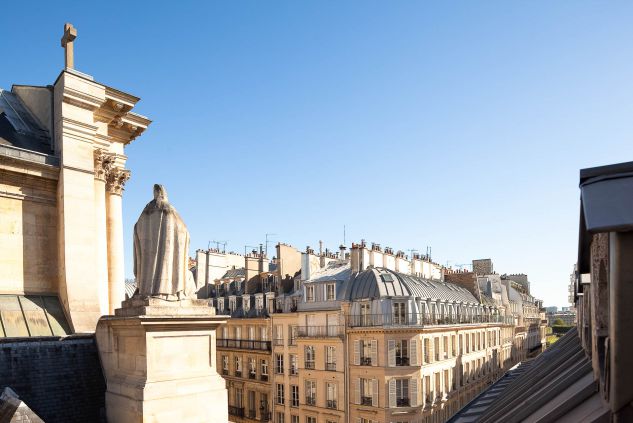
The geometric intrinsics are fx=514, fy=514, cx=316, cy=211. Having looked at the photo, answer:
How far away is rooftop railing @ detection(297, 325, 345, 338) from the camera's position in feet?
121

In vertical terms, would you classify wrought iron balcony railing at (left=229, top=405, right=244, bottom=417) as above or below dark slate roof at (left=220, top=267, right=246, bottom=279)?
below

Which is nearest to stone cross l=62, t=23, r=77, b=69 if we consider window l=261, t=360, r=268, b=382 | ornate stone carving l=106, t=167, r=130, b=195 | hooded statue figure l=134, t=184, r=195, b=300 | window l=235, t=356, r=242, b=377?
ornate stone carving l=106, t=167, r=130, b=195

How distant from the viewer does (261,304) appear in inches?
1804

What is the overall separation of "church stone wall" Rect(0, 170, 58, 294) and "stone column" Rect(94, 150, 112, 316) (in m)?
1.47

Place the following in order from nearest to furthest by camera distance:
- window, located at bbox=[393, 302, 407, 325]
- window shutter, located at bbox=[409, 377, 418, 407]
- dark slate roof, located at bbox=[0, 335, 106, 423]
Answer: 1. dark slate roof, located at bbox=[0, 335, 106, 423]
2. window shutter, located at bbox=[409, 377, 418, 407]
3. window, located at bbox=[393, 302, 407, 325]

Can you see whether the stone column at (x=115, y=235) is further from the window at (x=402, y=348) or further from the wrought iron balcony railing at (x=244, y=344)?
the wrought iron balcony railing at (x=244, y=344)

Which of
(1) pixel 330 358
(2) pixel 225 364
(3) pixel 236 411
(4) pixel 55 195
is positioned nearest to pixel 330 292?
(1) pixel 330 358

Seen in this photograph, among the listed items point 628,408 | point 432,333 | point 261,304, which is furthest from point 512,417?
point 261,304

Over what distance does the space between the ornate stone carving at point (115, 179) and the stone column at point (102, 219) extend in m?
0.54

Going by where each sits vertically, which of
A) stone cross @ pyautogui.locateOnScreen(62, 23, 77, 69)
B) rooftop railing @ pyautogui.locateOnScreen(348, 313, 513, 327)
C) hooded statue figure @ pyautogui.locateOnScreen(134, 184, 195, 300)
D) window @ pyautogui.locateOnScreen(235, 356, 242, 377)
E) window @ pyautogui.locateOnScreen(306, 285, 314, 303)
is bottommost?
window @ pyautogui.locateOnScreen(235, 356, 242, 377)

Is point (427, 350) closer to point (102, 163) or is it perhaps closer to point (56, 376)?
point (102, 163)

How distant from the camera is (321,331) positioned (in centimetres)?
Answer: 3825

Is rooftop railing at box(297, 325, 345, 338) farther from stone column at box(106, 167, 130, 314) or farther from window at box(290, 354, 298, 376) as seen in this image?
stone column at box(106, 167, 130, 314)

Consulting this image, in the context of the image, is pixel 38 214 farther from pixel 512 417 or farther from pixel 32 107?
pixel 512 417
